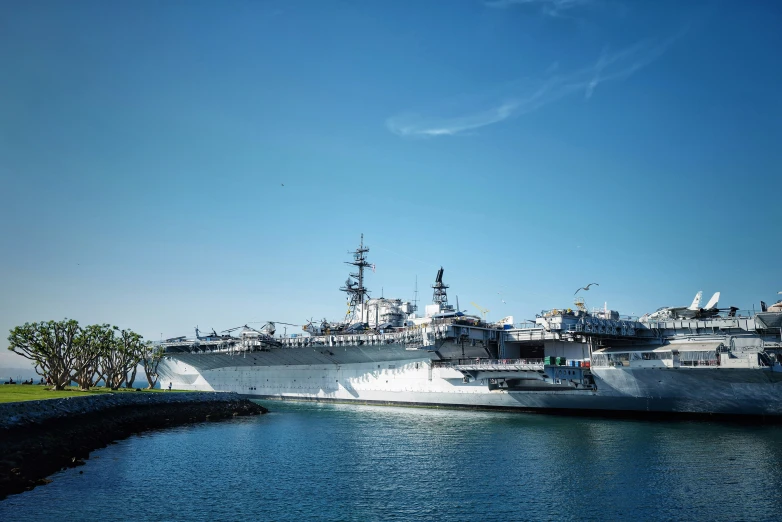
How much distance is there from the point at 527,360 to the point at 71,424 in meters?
26.9

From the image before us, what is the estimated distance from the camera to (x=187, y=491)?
1798cm

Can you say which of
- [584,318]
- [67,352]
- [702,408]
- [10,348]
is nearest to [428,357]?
[584,318]

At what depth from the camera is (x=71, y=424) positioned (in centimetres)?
2595

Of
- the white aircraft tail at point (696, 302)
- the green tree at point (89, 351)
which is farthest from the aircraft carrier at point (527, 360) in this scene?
the green tree at point (89, 351)

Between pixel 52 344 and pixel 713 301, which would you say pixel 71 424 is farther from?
pixel 713 301

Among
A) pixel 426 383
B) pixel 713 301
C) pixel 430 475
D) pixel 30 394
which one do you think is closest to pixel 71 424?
pixel 30 394

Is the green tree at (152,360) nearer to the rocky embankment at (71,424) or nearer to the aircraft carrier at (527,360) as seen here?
the aircraft carrier at (527,360)

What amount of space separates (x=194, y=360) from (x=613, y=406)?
4220 centimetres

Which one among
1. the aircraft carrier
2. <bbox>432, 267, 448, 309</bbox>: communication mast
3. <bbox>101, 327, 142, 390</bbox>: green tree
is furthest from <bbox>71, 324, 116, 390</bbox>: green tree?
<bbox>432, 267, 448, 309</bbox>: communication mast

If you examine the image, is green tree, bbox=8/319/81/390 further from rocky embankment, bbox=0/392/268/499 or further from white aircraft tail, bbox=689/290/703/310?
white aircraft tail, bbox=689/290/703/310

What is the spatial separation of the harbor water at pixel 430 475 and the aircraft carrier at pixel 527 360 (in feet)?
9.85

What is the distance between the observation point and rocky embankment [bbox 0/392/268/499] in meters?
19.3

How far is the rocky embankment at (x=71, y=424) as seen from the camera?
19.3 metres

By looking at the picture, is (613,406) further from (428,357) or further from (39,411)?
(39,411)
